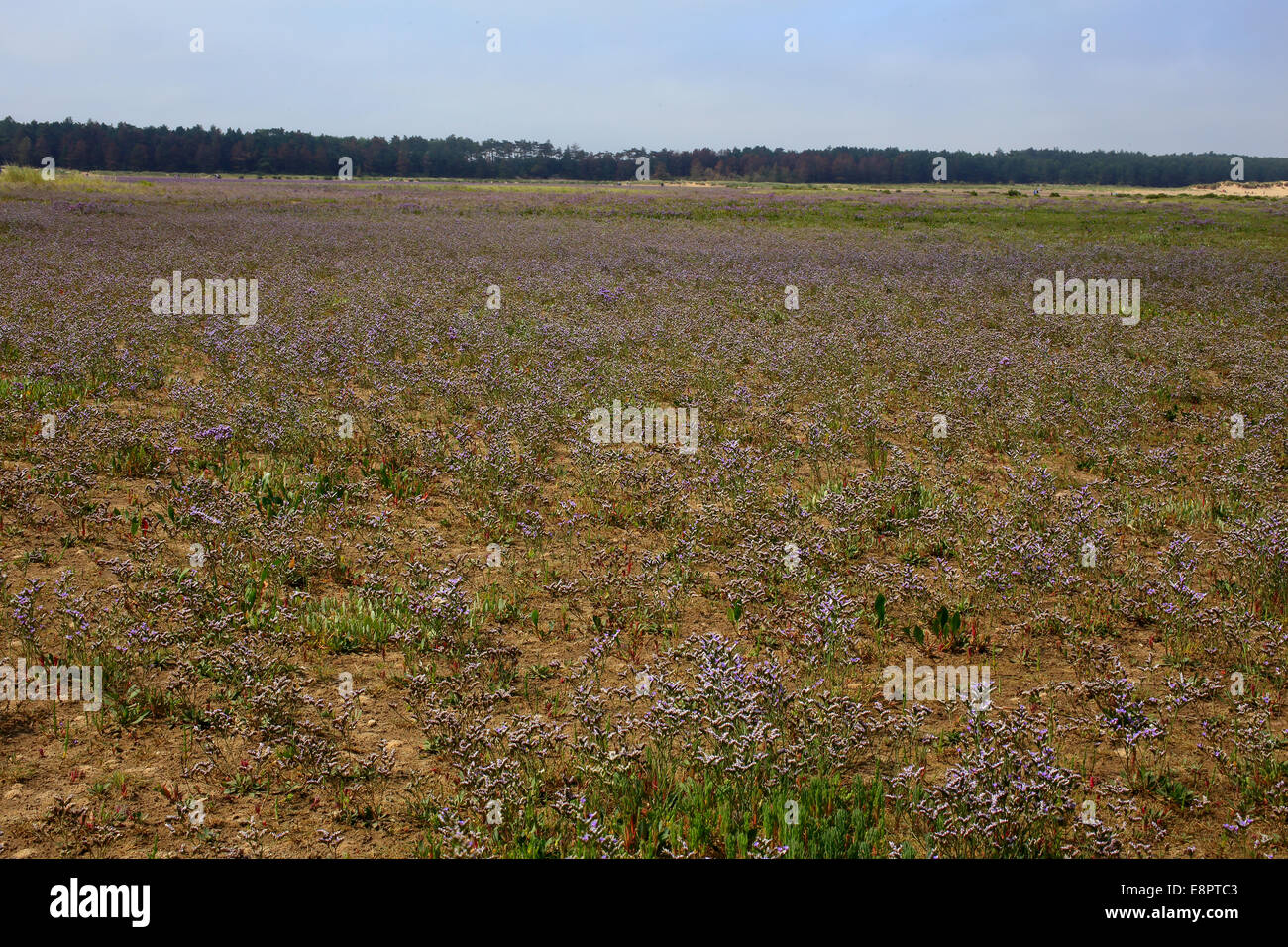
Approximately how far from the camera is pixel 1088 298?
67.1 ft

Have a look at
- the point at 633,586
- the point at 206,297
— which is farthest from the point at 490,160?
the point at 633,586

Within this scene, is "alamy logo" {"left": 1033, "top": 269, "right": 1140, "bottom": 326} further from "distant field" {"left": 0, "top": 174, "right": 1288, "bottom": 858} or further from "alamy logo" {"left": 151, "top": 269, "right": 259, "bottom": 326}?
"alamy logo" {"left": 151, "top": 269, "right": 259, "bottom": 326}

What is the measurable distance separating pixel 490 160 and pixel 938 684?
428 ft

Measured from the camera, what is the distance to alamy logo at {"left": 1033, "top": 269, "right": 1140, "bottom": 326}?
1862 centimetres

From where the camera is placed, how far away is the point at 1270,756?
13.8 ft

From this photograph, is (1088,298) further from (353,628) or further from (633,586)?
(353,628)

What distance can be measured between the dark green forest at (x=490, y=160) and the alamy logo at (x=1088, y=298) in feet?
335

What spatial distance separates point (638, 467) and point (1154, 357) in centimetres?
1101

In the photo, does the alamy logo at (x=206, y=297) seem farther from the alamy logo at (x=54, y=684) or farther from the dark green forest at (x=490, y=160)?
the dark green forest at (x=490, y=160)

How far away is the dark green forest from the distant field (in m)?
101
